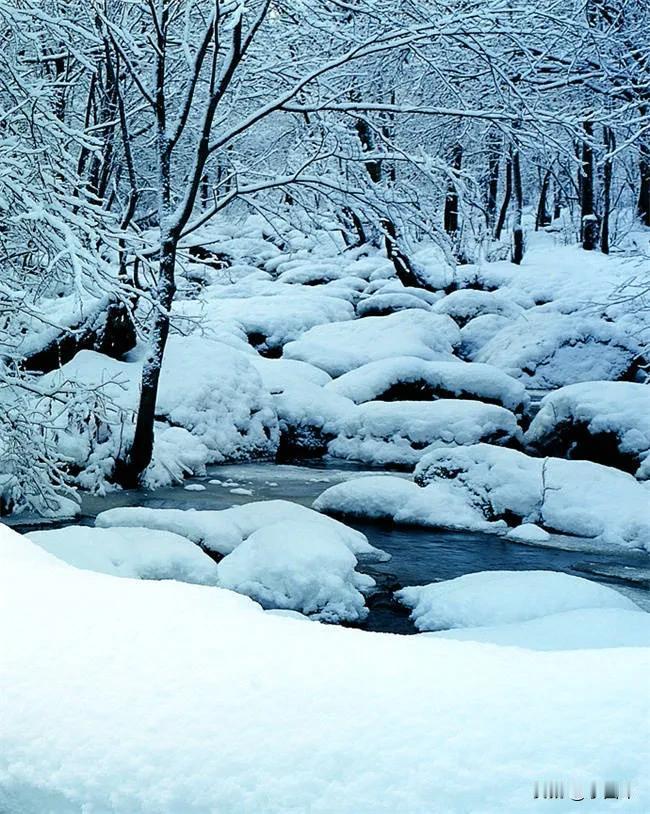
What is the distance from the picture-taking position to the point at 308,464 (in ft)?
37.9

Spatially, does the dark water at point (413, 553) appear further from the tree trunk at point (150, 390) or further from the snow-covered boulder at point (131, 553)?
the snow-covered boulder at point (131, 553)

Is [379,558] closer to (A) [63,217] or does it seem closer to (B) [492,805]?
(A) [63,217]

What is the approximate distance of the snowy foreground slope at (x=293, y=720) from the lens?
1.68 meters

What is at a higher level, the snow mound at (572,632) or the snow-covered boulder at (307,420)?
the snow-covered boulder at (307,420)

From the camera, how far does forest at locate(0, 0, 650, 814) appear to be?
180cm

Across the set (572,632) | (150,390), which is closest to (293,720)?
(572,632)

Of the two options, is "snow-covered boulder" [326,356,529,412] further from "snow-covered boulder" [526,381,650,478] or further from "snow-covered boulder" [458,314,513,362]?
"snow-covered boulder" [458,314,513,362]

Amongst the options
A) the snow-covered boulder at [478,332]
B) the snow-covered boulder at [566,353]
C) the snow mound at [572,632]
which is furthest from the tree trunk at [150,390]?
the snow-covered boulder at [478,332]

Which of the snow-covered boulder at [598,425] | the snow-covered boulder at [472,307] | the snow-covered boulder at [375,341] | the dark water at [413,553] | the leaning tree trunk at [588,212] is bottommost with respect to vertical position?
the dark water at [413,553]

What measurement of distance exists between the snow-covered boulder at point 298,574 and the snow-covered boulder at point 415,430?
509cm

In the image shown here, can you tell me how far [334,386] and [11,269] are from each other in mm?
7075

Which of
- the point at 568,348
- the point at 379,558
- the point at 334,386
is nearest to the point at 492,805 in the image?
the point at 379,558

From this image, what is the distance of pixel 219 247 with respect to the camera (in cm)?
3206

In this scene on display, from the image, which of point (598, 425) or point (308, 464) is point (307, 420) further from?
point (598, 425)
